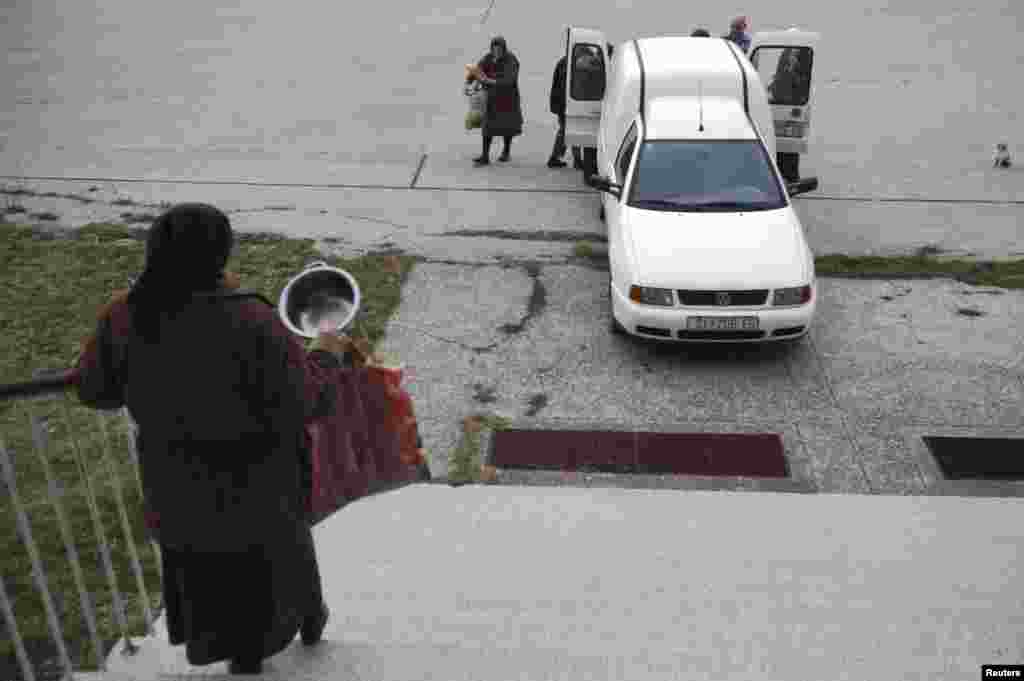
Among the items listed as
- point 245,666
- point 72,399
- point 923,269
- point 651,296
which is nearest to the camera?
point 245,666

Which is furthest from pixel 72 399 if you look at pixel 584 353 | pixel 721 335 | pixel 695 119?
pixel 695 119

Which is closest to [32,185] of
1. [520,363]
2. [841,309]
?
[520,363]

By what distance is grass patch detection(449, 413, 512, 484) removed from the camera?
6.84 meters

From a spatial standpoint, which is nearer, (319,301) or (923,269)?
(319,301)

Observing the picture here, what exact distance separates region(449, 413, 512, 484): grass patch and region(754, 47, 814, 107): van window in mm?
7004

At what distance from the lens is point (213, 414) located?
128 inches

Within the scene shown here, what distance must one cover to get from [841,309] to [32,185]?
9486 millimetres

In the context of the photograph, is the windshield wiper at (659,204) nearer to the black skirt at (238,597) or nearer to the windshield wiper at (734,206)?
the windshield wiper at (734,206)

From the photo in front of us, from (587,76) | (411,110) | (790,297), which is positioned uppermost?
(587,76)

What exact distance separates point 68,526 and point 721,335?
→ 5.61m

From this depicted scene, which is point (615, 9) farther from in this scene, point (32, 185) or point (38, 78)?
point (32, 185)

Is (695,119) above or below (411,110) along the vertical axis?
above

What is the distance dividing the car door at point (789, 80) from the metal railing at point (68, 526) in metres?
8.54

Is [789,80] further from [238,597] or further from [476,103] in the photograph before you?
[238,597]
